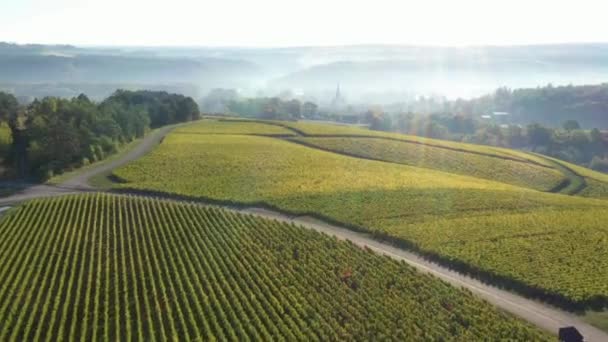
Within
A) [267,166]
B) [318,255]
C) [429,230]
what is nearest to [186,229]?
[318,255]

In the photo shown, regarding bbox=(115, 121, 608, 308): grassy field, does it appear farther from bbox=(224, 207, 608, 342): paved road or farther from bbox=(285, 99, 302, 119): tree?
bbox=(285, 99, 302, 119): tree

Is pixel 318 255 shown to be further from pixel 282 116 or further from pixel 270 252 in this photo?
pixel 282 116

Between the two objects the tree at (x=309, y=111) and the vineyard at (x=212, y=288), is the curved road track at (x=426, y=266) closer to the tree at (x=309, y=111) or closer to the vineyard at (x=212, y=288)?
the vineyard at (x=212, y=288)

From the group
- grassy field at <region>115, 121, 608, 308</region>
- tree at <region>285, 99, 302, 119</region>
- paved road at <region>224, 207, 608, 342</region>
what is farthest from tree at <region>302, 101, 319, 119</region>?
paved road at <region>224, 207, 608, 342</region>

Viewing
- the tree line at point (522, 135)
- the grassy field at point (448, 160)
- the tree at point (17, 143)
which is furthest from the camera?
the tree line at point (522, 135)

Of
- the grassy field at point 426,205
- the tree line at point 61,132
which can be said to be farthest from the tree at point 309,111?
the grassy field at point 426,205

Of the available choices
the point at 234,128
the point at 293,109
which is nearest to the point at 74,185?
the point at 234,128
